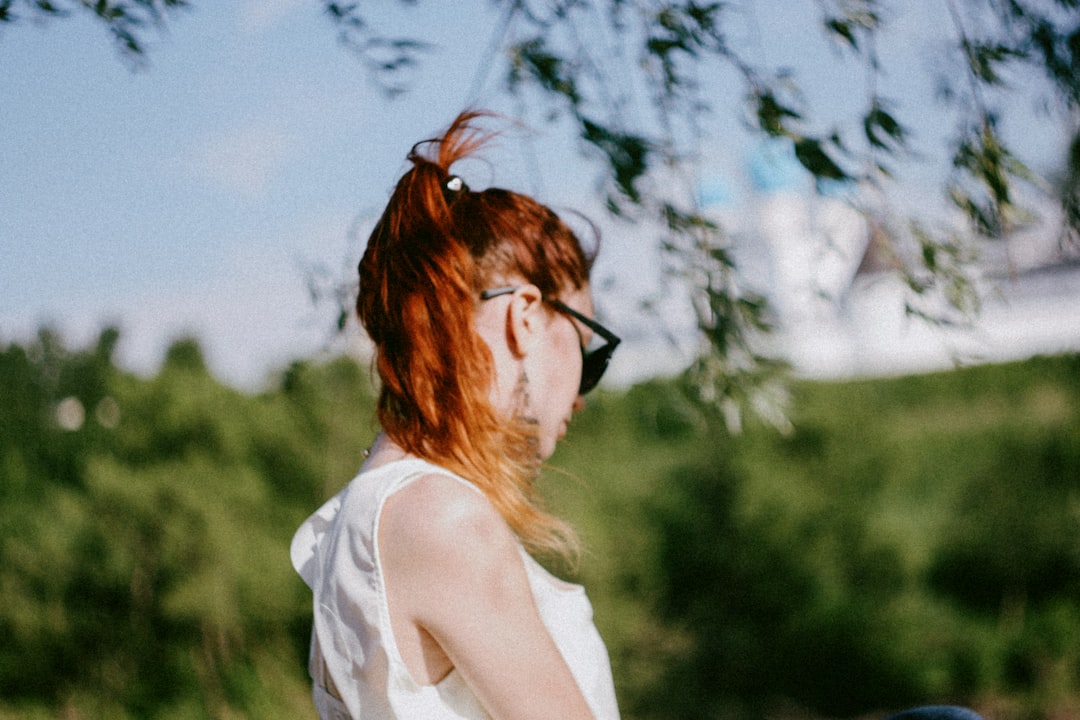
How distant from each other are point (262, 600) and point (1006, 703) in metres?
5.75

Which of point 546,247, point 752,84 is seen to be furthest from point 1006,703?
point 546,247

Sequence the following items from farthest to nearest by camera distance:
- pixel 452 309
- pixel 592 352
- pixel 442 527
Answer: pixel 592 352 → pixel 452 309 → pixel 442 527

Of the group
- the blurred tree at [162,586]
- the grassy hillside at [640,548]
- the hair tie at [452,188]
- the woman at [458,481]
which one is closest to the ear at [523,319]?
the woman at [458,481]

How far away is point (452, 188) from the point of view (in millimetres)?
1323

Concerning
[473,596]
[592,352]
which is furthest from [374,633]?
[592,352]

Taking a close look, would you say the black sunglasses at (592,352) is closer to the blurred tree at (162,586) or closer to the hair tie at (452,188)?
the hair tie at (452,188)

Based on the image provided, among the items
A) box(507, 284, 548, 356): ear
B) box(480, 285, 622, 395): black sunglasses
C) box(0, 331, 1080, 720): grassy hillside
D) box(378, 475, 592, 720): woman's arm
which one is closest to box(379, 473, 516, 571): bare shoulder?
box(378, 475, 592, 720): woman's arm

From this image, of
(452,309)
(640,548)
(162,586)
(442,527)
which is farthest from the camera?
(640,548)

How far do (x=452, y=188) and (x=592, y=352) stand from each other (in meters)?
0.33

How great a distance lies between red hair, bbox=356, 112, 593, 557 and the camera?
1.21m

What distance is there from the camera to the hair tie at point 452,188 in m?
1.32

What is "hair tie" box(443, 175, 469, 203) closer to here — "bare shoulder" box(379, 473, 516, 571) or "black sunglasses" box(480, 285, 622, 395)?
"black sunglasses" box(480, 285, 622, 395)

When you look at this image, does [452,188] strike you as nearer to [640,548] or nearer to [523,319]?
[523,319]

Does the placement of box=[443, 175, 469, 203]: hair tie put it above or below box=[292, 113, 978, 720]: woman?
above
